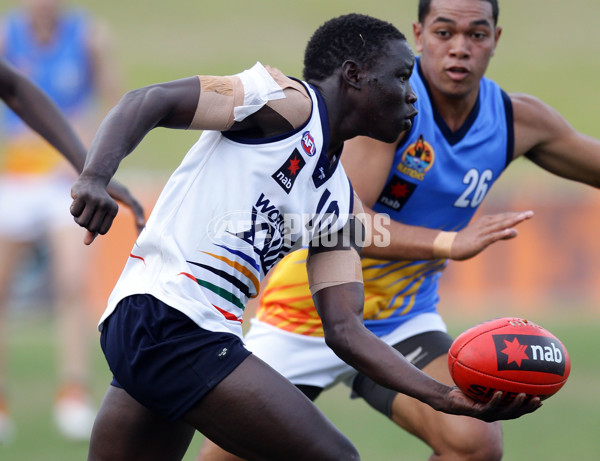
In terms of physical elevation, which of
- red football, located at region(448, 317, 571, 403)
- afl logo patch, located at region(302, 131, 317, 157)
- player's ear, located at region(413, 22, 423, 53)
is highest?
player's ear, located at region(413, 22, 423, 53)

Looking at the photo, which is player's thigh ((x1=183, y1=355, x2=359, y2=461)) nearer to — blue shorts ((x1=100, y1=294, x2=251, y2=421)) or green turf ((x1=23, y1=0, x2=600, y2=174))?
blue shorts ((x1=100, y1=294, x2=251, y2=421))

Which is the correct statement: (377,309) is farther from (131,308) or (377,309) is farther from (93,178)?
(93,178)

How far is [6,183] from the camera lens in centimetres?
832

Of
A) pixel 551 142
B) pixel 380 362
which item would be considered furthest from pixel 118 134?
pixel 551 142

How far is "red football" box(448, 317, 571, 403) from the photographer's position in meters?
3.97

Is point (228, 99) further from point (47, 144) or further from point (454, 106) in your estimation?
point (47, 144)

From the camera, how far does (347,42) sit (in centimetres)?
406

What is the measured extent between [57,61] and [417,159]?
162 inches

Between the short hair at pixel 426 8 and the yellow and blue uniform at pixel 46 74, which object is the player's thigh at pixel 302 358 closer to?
the short hair at pixel 426 8

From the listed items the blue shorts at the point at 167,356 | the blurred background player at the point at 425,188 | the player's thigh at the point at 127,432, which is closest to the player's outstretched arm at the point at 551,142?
the blurred background player at the point at 425,188

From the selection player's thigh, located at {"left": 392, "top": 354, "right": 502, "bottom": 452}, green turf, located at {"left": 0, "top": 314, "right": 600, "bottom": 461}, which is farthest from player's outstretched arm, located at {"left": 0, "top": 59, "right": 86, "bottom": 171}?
green turf, located at {"left": 0, "top": 314, "right": 600, "bottom": 461}

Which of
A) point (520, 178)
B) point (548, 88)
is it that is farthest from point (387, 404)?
point (548, 88)

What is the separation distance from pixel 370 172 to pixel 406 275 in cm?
66

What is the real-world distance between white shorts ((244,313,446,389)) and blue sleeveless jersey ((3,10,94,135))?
3706mm
